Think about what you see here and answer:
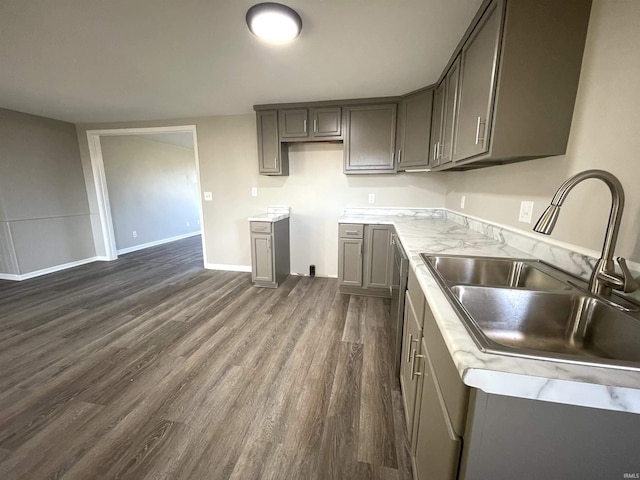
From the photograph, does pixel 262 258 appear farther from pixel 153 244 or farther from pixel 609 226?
pixel 153 244

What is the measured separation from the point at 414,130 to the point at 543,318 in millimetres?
2323

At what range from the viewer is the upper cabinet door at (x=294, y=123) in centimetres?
301

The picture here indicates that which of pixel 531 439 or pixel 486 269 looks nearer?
pixel 531 439

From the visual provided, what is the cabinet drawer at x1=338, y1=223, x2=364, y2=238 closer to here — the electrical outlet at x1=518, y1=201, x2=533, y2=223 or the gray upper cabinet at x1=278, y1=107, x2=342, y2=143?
the gray upper cabinet at x1=278, y1=107, x2=342, y2=143

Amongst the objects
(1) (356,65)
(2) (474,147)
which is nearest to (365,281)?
(2) (474,147)

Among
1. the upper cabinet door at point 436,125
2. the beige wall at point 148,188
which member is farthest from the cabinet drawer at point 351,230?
the beige wall at point 148,188

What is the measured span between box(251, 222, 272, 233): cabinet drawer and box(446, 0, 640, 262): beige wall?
98.9 inches

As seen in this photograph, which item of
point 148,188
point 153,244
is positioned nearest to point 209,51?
point 148,188

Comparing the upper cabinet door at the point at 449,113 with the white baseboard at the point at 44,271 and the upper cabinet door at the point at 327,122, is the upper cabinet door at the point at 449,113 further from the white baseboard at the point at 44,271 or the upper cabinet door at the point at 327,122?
the white baseboard at the point at 44,271

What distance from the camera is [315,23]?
1.57 m

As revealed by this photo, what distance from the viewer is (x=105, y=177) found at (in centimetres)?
430

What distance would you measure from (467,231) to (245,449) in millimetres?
2127

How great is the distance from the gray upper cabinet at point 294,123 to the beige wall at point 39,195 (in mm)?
3524

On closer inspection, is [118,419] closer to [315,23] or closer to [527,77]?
[315,23]
